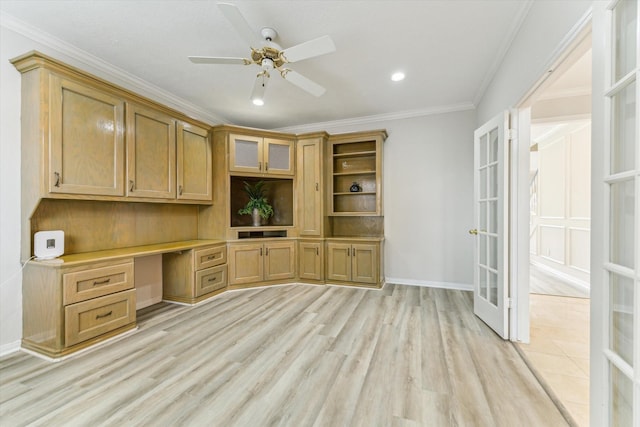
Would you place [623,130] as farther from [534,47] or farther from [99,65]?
[99,65]

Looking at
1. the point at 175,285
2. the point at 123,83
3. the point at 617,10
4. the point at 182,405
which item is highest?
the point at 123,83

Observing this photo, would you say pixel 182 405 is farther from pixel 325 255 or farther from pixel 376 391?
pixel 325 255

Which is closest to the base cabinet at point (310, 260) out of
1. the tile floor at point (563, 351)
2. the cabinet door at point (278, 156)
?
the cabinet door at point (278, 156)

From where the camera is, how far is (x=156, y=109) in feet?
9.90

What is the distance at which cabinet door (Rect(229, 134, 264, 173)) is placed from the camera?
3.90m

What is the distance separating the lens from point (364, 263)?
3975 millimetres

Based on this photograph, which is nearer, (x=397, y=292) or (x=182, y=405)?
(x=182, y=405)

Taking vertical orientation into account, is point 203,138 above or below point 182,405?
above

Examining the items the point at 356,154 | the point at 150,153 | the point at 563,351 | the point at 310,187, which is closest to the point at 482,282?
the point at 563,351

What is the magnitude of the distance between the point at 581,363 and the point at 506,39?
2762mm

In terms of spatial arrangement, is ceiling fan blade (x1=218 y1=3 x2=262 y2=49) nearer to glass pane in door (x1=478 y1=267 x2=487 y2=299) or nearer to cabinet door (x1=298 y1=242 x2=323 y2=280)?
cabinet door (x1=298 y1=242 x2=323 y2=280)

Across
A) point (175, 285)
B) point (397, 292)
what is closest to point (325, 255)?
point (397, 292)

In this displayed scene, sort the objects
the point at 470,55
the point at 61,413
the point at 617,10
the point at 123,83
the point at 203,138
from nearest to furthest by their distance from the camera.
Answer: the point at 617,10, the point at 61,413, the point at 470,55, the point at 123,83, the point at 203,138

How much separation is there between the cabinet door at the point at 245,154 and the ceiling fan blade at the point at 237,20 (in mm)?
1991
